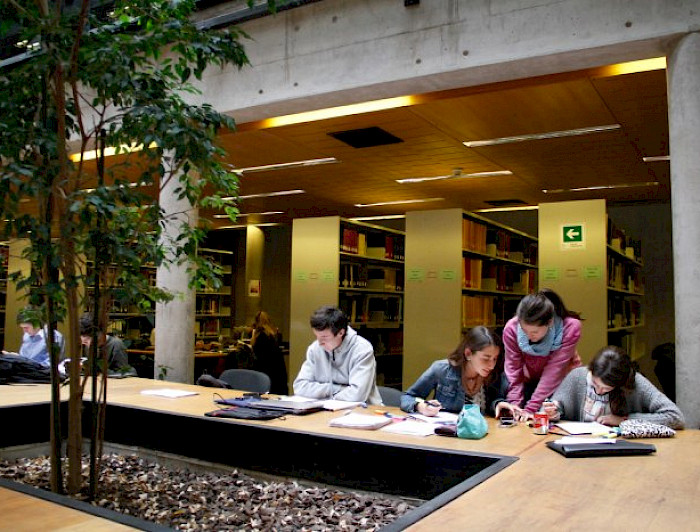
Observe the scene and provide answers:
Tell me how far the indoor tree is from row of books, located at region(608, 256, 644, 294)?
19.1ft

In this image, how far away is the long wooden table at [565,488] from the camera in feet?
6.24

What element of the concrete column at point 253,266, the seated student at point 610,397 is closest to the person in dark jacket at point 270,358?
the seated student at point 610,397

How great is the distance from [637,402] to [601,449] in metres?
0.69

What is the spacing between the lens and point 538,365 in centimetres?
388

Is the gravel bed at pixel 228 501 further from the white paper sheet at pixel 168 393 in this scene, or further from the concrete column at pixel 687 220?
the concrete column at pixel 687 220

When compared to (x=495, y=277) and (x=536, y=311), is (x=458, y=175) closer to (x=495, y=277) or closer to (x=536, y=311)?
(x=495, y=277)

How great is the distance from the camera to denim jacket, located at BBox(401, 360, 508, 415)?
3727 millimetres

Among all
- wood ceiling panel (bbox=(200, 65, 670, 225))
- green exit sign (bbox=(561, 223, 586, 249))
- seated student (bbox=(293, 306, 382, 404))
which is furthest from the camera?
green exit sign (bbox=(561, 223, 586, 249))

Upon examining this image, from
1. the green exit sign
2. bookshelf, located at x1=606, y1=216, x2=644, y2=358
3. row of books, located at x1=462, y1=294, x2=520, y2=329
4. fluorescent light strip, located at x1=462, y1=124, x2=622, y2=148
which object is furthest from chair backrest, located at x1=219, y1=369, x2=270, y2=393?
bookshelf, located at x1=606, y1=216, x2=644, y2=358

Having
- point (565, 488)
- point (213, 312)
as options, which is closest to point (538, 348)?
point (565, 488)

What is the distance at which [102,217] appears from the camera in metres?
2.31

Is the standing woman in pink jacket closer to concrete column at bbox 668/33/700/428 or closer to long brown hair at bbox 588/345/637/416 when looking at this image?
long brown hair at bbox 588/345/637/416

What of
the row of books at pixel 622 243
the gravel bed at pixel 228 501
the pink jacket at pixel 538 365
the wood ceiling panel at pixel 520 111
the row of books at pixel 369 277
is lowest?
the gravel bed at pixel 228 501

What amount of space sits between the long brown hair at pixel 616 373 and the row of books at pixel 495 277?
3673 millimetres
